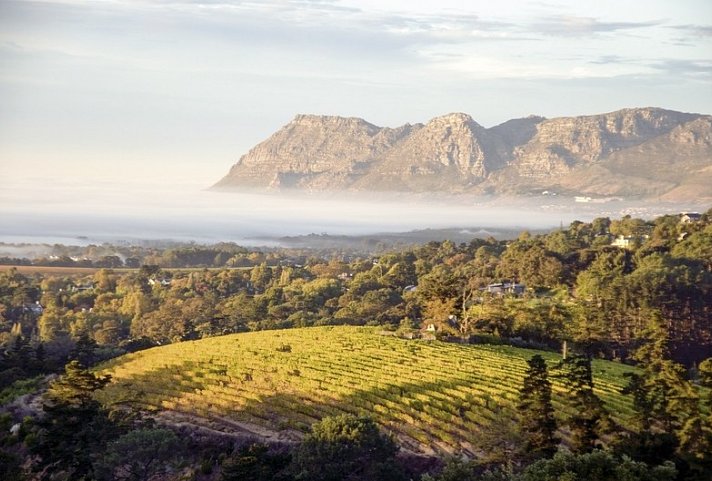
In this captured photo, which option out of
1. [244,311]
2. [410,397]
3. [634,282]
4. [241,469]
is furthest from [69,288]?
[241,469]

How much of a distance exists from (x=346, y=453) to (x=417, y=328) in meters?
21.0

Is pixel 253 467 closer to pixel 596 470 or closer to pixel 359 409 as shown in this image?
pixel 359 409

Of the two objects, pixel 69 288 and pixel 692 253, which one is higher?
pixel 692 253

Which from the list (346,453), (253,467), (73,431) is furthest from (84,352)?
(253,467)

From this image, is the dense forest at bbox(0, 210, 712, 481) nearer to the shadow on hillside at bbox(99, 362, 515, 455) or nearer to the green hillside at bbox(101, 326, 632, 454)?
the shadow on hillside at bbox(99, 362, 515, 455)

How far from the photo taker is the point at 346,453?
1881cm

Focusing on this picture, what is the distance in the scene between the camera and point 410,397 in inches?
959

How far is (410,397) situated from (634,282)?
2626 centimetres

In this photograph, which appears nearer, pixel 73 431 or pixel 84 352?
pixel 73 431

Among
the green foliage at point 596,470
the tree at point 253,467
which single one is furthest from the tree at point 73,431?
the green foliage at point 596,470

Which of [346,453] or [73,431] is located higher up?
[73,431]

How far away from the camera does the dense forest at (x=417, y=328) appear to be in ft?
61.4

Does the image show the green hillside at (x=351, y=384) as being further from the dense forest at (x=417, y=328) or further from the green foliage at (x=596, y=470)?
the green foliage at (x=596, y=470)

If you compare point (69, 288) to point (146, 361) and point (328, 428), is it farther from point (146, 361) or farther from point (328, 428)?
point (328, 428)
